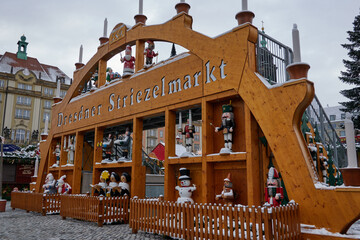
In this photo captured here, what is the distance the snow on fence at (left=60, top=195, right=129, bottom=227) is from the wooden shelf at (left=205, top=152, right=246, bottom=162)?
3.64 meters

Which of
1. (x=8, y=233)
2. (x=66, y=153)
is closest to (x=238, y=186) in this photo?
(x=8, y=233)

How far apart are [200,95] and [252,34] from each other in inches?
84.3

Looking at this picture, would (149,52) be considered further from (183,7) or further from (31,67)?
(31,67)

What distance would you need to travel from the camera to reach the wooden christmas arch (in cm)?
612

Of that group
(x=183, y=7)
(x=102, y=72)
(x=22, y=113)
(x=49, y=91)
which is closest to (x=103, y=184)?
(x=102, y=72)

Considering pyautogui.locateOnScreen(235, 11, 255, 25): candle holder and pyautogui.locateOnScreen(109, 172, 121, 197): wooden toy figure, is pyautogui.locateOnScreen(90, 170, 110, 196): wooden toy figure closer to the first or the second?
pyautogui.locateOnScreen(109, 172, 121, 197): wooden toy figure

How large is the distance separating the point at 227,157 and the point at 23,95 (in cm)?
5059

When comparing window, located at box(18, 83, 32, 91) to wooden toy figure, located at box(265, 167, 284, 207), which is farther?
window, located at box(18, 83, 32, 91)

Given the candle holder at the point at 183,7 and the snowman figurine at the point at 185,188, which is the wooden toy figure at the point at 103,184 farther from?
the candle holder at the point at 183,7

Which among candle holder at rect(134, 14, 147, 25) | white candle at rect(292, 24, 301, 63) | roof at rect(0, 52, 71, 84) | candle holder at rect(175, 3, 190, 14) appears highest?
roof at rect(0, 52, 71, 84)

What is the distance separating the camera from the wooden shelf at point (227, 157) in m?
7.31

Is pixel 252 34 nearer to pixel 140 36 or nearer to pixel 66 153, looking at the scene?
pixel 140 36

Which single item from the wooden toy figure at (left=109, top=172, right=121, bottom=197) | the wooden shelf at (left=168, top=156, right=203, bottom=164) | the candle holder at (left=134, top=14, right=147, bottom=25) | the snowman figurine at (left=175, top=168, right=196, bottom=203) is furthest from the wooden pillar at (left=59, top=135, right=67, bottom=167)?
the snowman figurine at (left=175, top=168, right=196, bottom=203)

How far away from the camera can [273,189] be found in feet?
21.3
